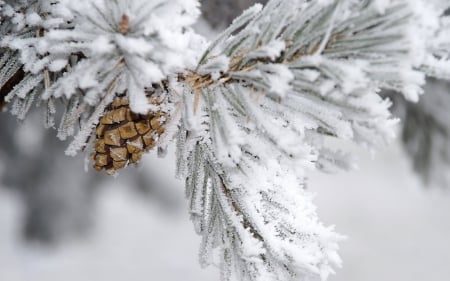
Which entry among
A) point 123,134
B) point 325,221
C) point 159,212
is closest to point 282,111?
point 123,134

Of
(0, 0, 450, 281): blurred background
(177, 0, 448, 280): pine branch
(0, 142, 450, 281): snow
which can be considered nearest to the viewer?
(177, 0, 448, 280): pine branch

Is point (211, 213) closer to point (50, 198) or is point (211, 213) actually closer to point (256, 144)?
point (256, 144)

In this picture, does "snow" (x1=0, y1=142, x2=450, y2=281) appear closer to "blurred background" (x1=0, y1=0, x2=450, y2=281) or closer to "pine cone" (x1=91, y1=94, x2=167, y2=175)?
"blurred background" (x1=0, y1=0, x2=450, y2=281)

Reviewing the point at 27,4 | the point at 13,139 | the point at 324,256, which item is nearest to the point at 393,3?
the point at 324,256

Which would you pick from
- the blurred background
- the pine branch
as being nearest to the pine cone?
the pine branch

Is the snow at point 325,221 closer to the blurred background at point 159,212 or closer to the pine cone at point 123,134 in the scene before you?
the blurred background at point 159,212

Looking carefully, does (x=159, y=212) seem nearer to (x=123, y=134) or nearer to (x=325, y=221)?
(x=325, y=221)

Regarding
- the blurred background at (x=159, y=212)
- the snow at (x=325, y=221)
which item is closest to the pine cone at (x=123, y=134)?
the blurred background at (x=159, y=212)

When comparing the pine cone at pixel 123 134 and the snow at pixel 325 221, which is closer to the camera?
the pine cone at pixel 123 134
